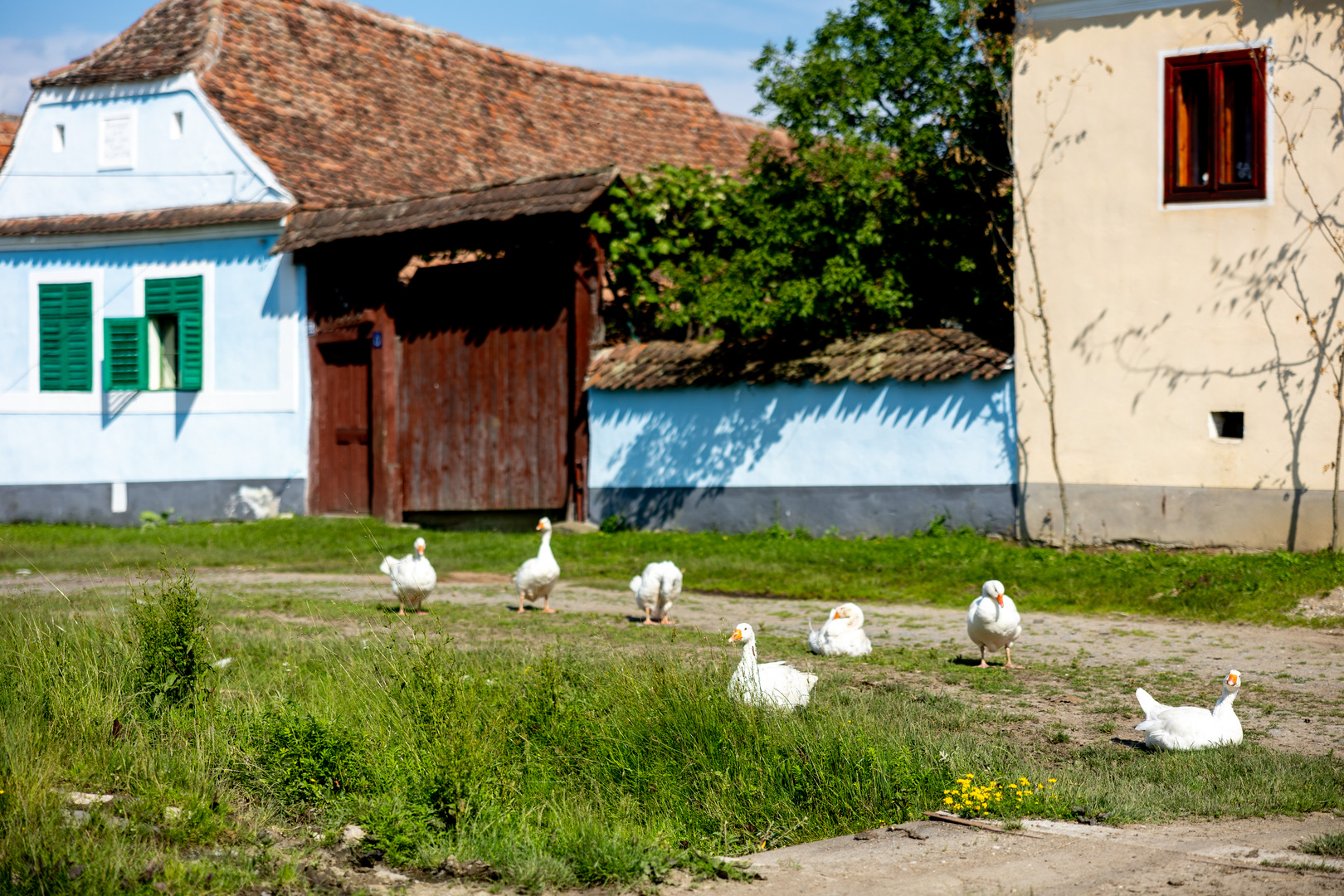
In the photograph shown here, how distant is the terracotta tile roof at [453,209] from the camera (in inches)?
669

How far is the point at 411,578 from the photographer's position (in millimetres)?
10539

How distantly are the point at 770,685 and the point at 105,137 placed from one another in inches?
673

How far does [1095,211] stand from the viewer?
13781 mm

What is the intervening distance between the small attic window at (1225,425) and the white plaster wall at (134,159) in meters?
13.1

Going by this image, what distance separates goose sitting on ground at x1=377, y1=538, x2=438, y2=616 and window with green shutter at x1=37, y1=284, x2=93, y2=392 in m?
11.5

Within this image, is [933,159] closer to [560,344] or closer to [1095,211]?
[1095,211]

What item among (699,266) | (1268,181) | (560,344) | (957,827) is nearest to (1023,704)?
(957,827)

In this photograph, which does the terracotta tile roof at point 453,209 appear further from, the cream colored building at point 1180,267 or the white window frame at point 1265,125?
the white window frame at point 1265,125

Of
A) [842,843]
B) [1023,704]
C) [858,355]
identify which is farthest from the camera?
[858,355]

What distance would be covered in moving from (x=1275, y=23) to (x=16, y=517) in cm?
1846

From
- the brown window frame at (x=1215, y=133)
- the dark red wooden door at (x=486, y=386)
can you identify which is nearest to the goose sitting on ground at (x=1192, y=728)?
the brown window frame at (x=1215, y=133)

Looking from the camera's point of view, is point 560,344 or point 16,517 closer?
point 560,344

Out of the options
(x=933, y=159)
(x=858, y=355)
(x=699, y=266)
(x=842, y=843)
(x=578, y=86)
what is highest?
(x=578, y=86)

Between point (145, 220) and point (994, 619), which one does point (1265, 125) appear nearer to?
→ point (994, 619)
